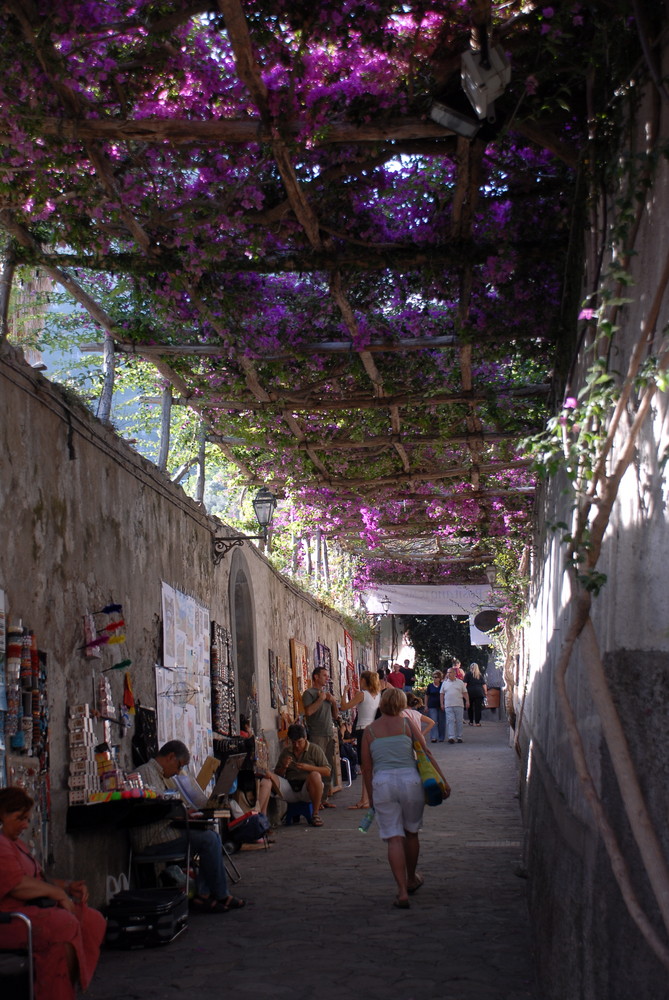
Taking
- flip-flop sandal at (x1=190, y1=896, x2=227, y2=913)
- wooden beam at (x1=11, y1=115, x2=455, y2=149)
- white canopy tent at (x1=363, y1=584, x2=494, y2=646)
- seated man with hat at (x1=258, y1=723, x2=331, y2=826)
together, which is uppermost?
wooden beam at (x1=11, y1=115, x2=455, y2=149)

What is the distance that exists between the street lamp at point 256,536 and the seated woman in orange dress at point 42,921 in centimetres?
709

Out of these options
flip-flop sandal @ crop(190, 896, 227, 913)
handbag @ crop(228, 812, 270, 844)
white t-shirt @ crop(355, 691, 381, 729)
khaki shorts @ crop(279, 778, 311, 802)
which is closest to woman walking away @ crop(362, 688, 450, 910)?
flip-flop sandal @ crop(190, 896, 227, 913)

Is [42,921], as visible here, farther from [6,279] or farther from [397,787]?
[6,279]

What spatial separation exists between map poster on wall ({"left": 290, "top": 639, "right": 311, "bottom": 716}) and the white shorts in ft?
30.0

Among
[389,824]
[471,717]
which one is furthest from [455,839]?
[471,717]

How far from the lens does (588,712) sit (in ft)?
14.5

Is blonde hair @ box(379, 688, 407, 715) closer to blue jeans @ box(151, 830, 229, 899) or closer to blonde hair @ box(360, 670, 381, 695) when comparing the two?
blue jeans @ box(151, 830, 229, 899)

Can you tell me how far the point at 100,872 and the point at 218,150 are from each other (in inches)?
181

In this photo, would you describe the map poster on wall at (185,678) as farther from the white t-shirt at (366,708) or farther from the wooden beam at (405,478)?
the white t-shirt at (366,708)

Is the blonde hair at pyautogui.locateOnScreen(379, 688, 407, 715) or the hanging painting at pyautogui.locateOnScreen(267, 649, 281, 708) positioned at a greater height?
the hanging painting at pyautogui.locateOnScreen(267, 649, 281, 708)

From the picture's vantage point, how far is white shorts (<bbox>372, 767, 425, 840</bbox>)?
765cm

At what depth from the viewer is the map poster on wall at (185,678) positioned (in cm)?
930

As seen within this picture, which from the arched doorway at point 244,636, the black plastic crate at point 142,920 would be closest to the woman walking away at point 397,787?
the black plastic crate at point 142,920

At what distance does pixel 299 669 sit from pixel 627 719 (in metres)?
15.0
